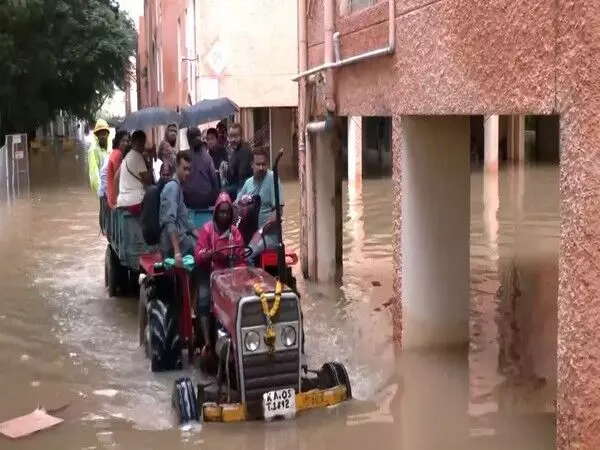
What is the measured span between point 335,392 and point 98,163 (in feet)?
25.2

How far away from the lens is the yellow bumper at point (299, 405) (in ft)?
21.3

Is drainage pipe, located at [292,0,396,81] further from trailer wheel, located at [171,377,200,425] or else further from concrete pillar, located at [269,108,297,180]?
concrete pillar, located at [269,108,297,180]

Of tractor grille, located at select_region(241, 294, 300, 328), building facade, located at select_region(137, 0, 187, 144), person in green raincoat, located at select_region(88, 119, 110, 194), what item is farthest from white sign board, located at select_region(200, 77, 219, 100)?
tractor grille, located at select_region(241, 294, 300, 328)

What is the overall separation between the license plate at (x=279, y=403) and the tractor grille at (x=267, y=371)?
0.17ft

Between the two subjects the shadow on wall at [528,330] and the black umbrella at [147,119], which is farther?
the black umbrella at [147,119]

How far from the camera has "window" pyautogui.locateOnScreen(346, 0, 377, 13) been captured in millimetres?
9562

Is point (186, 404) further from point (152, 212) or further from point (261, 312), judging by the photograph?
point (152, 212)

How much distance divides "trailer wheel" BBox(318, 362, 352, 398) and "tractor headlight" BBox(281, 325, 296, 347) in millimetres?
599

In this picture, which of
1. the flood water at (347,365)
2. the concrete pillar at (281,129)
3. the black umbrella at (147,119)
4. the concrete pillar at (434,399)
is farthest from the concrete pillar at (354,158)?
the concrete pillar at (434,399)

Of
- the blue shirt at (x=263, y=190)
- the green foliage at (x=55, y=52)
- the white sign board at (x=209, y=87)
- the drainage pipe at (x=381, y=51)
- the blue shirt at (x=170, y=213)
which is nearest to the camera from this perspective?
the blue shirt at (x=170, y=213)

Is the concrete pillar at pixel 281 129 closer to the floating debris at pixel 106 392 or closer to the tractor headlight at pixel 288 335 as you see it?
the floating debris at pixel 106 392

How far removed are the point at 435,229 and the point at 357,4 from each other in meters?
2.80

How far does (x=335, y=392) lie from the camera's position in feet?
22.3

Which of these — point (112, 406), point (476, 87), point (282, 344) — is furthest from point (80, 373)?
point (476, 87)
